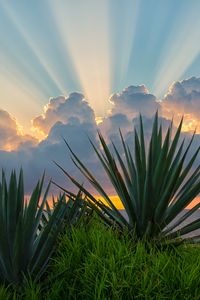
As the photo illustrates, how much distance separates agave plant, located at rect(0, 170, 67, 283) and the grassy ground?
13cm

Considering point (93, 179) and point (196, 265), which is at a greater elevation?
point (93, 179)

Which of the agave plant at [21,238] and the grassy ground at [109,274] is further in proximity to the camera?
the agave plant at [21,238]

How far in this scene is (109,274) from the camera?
521cm

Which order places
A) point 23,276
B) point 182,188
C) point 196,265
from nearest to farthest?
point 196,265, point 23,276, point 182,188

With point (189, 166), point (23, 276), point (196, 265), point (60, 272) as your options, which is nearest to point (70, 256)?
point (60, 272)

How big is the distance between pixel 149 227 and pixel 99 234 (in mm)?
836

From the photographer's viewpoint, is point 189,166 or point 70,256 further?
point 189,166

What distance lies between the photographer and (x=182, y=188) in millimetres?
7070

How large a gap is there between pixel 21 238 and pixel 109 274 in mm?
979

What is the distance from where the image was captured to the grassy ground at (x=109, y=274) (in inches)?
199

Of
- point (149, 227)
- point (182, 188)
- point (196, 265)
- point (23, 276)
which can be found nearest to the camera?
point (196, 265)

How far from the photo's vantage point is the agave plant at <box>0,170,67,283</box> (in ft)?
18.7

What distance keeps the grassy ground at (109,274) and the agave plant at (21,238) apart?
0.13 metres

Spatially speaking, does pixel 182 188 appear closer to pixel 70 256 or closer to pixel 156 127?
pixel 156 127
